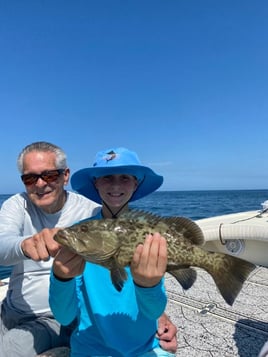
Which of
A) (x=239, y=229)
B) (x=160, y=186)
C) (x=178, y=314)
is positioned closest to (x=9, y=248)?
(x=160, y=186)

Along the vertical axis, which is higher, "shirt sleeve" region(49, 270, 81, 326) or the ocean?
"shirt sleeve" region(49, 270, 81, 326)

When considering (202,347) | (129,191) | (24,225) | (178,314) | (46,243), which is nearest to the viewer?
(46,243)

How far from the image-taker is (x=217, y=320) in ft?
12.3

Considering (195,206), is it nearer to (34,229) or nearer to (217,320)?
(217,320)

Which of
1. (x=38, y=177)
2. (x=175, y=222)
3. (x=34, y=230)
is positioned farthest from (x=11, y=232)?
(x=175, y=222)

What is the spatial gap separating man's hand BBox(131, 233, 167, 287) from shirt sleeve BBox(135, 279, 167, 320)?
3.8 inches

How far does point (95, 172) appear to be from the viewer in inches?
100

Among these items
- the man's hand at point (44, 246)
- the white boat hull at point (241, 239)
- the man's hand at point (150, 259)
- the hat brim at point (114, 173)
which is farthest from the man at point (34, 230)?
the white boat hull at point (241, 239)

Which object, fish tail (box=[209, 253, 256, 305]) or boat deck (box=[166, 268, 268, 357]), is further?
boat deck (box=[166, 268, 268, 357])

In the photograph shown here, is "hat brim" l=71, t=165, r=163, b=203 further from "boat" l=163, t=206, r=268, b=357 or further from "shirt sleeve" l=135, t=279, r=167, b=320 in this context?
"boat" l=163, t=206, r=268, b=357

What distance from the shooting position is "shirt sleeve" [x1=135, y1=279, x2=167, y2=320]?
6.69 ft

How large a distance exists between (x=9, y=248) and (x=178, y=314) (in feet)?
8.45

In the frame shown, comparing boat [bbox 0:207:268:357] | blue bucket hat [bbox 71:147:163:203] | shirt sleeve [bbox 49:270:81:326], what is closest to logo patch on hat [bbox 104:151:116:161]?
blue bucket hat [bbox 71:147:163:203]

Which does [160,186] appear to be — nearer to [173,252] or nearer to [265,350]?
[173,252]
